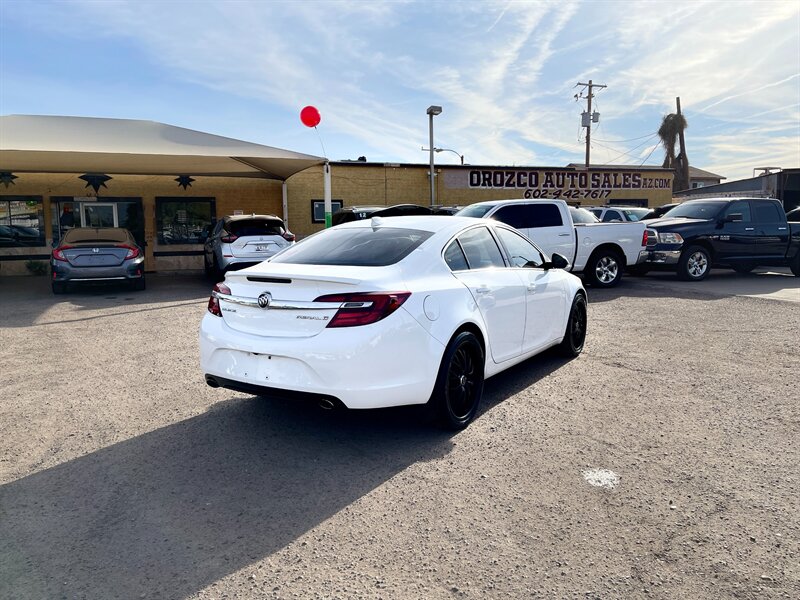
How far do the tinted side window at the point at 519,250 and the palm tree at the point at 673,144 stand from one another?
167 ft

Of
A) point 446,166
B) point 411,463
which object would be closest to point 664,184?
point 446,166

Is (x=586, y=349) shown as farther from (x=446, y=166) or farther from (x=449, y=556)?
(x=446, y=166)

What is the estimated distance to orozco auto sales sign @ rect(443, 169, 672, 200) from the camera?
22875mm

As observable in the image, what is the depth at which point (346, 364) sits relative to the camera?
3799 mm

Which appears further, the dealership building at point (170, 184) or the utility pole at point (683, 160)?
the utility pole at point (683, 160)

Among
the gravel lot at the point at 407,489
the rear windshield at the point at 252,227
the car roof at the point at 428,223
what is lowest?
the gravel lot at the point at 407,489

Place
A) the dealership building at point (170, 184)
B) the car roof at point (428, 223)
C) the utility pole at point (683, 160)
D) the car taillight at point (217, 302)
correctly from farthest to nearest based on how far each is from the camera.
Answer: the utility pole at point (683, 160), the dealership building at point (170, 184), the car roof at point (428, 223), the car taillight at point (217, 302)

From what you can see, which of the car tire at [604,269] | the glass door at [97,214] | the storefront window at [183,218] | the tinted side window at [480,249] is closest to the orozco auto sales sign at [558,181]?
the storefront window at [183,218]

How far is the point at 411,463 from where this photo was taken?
398cm

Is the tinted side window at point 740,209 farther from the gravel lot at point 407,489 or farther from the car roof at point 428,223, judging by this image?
the car roof at point 428,223

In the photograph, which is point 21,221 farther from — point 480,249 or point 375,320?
point 375,320

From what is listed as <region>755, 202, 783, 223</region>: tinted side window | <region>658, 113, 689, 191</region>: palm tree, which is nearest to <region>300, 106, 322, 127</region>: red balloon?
<region>755, 202, 783, 223</region>: tinted side window

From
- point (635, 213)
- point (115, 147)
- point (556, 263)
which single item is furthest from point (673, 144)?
point (556, 263)

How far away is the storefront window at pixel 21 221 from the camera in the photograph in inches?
687
